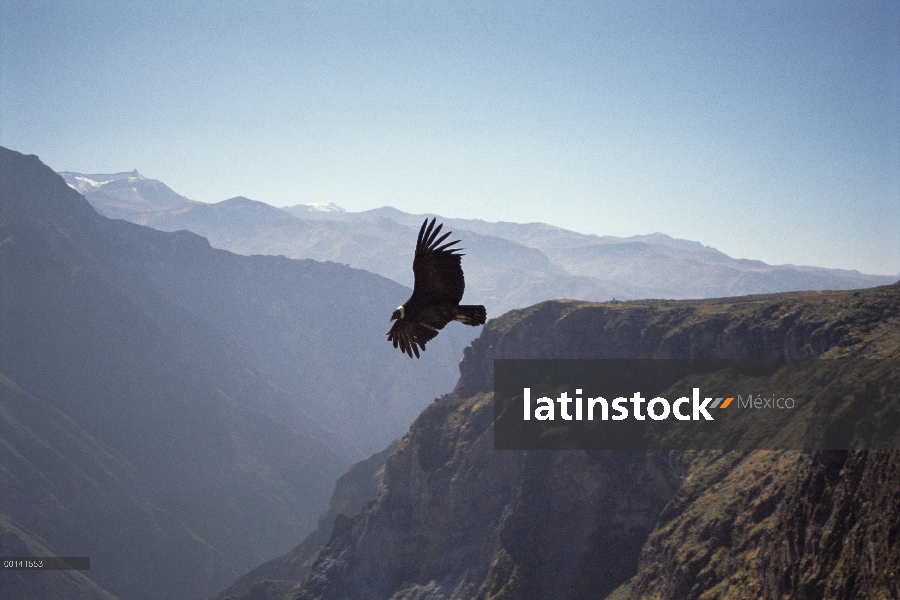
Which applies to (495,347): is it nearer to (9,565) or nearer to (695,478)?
(695,478)

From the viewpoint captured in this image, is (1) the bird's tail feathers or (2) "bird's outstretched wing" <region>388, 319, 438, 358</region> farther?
(2) "bird's outstretched wing" <region>388, 319, 438, 358</region>

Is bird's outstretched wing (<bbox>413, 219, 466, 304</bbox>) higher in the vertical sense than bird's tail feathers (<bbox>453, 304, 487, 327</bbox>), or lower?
higher

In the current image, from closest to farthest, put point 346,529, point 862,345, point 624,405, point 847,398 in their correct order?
point 847,398 < point 862,345 < point 624,405 < point 346,529

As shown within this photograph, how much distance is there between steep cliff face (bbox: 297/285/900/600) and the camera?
217 feet

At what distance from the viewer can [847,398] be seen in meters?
76.2

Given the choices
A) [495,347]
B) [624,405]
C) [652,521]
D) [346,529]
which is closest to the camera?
[652,521]

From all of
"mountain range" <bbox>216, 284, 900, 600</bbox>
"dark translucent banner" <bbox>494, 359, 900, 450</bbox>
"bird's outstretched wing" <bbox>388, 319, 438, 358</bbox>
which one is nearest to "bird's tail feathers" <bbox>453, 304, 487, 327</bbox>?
"bird's outstretched wing" <bbox>388, 319, 438, 358</bbox>

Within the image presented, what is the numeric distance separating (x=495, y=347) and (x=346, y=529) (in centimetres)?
6316

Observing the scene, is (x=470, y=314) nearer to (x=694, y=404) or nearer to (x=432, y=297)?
(x=432, y=297)

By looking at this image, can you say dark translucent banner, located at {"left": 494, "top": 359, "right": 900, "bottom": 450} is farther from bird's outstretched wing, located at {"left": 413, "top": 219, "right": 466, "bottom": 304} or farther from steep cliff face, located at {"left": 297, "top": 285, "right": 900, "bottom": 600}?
bird's outstretched wing, located at {"left": 413, "top": 219, "right": 466, "bottom": 304}

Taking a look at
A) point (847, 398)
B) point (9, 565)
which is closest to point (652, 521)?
point (847, 398)

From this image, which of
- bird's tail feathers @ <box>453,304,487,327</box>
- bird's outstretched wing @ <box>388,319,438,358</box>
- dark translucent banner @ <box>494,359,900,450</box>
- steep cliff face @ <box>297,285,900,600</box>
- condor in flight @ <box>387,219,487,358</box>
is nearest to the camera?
bird's tail feathers @ <box>453,304,487,327</box>

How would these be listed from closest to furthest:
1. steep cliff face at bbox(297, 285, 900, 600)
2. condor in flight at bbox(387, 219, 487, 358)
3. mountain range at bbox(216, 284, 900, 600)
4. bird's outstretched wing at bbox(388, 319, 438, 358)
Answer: condor in flight at bbox(387, 219, 487, 358) < bird's outstretched wing at bbox(388, 319, 438, 358) < mountain range at bbox(216, 284, 900, 600) < steep cliff face at bbox(297, 285, 900, 600)

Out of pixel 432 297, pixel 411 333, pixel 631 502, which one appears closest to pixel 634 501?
pixel 631 502
